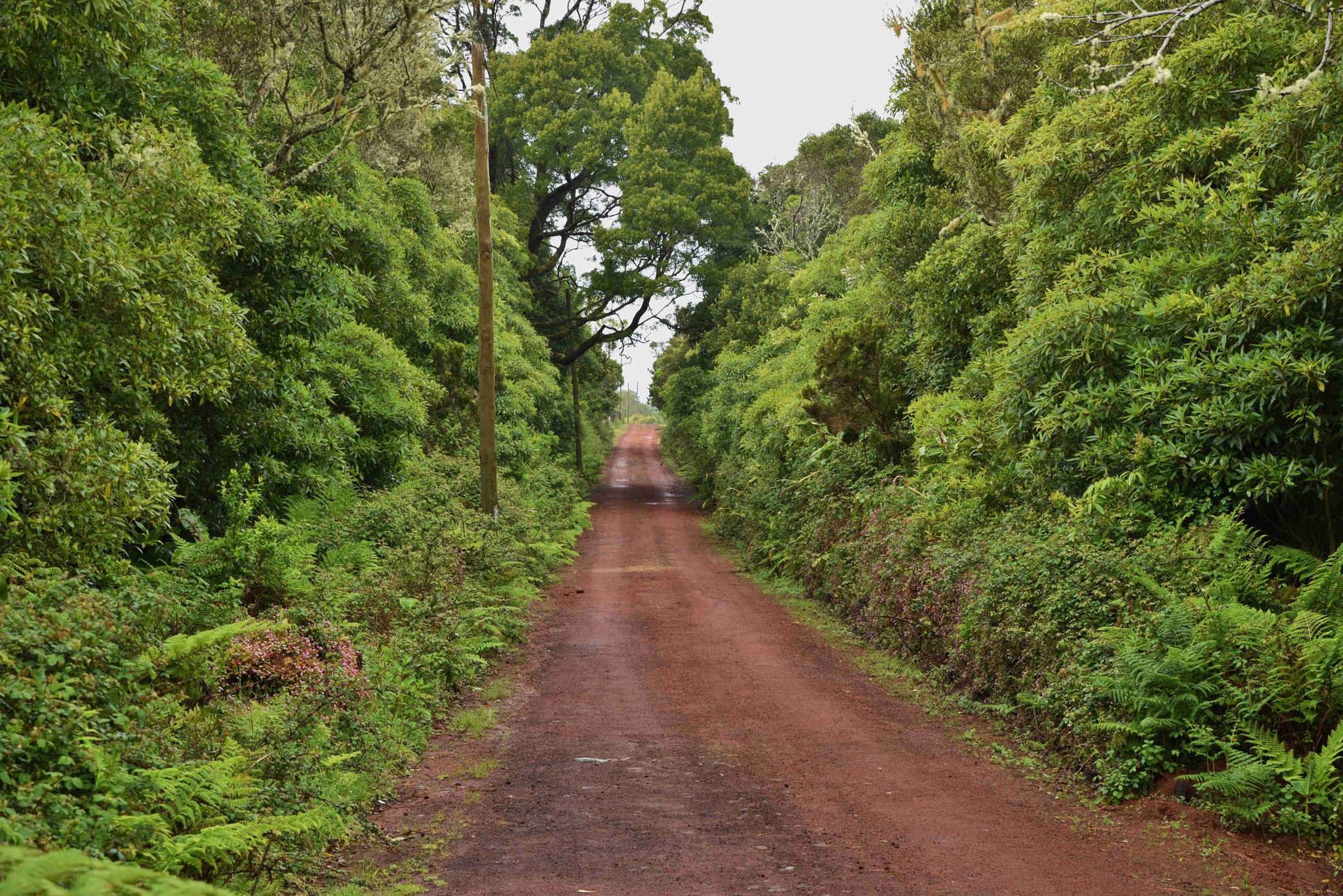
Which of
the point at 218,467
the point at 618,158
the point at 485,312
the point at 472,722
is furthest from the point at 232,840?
the point at 618,158

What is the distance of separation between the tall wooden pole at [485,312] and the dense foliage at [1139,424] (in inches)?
273

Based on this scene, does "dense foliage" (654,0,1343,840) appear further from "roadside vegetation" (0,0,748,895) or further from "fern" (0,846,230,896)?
"fern" (0,846,230,896)

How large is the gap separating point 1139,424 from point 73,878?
9396 millimetres

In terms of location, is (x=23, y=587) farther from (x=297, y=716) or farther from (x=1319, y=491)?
(x=1319, y=491)

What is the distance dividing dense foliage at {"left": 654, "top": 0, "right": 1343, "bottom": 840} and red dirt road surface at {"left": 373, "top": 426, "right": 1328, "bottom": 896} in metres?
0.76

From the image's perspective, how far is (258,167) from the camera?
1315 cm

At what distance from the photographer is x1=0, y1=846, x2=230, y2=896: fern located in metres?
2.99

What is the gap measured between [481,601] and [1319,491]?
408 inches

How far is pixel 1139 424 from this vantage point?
969 cm

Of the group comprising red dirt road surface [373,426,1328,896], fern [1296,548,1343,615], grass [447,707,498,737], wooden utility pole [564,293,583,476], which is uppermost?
wooden utility pole [564,293,583,476]

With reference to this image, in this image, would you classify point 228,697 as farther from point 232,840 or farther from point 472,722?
point 472,722

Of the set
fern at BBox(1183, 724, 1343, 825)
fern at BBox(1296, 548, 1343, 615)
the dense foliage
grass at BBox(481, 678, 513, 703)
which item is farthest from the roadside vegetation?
fern at BBox(1296, 548, 1343, 615)

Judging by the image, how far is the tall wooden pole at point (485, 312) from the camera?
18.8m

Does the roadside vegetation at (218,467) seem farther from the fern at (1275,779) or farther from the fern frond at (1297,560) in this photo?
the fern frond at (1297,560)
